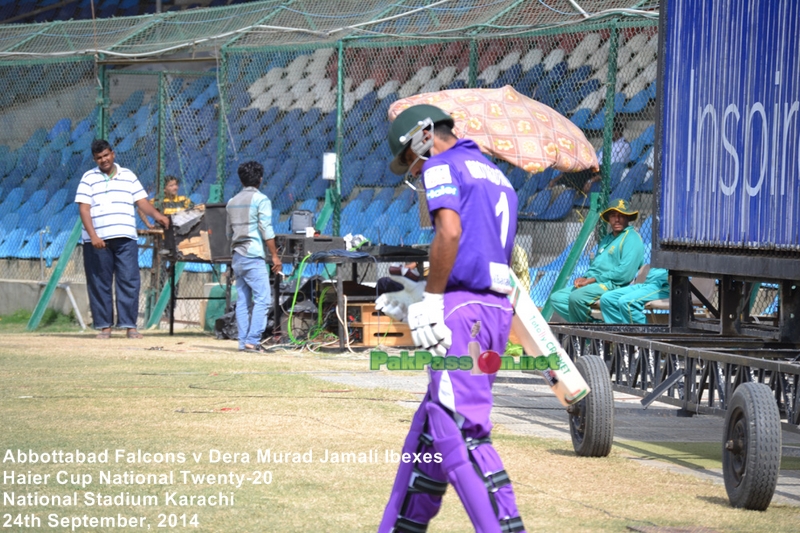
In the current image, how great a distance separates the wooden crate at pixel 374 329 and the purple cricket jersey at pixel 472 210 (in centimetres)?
928

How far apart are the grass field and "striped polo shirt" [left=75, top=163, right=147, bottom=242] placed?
3.05 meters

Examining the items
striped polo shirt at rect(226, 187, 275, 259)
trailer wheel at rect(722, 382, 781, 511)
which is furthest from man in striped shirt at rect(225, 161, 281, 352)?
trailer wheel at rect(722, 382, 781, 511)

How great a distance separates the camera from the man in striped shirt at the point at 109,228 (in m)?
14.6

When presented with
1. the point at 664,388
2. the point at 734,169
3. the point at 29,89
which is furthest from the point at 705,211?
the point at 29,89

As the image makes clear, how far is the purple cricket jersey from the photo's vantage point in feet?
16.3

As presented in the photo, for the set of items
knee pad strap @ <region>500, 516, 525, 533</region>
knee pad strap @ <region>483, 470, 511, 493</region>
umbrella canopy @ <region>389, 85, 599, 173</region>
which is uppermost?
umbrella canopy @ <region>389, 85, 599, 173</region>

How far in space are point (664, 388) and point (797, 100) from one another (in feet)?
6.29

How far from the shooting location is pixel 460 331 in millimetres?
4906

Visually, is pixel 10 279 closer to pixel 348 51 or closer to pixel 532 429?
pixel 348 51

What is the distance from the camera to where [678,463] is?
7.71 meters

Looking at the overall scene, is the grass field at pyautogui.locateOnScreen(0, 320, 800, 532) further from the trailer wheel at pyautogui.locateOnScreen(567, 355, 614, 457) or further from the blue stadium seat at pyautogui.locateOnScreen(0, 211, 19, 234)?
the blue stadium seat at pyautogui.locateOnScreen(0, 211, 19, 234)

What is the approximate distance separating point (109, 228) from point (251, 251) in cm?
200

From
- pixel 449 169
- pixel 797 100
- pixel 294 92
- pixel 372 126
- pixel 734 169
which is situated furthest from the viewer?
pixel 294 92

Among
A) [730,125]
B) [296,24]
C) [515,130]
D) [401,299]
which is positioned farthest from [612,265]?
[401,299]
